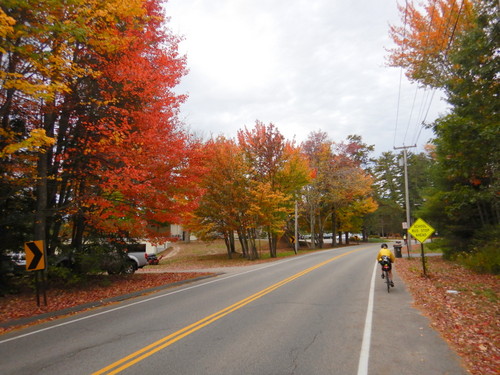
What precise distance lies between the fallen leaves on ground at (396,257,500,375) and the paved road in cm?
33

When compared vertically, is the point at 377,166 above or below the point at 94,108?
above

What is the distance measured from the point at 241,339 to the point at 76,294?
833cm

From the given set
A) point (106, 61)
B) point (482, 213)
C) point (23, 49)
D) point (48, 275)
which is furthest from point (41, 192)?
point (482, 213)

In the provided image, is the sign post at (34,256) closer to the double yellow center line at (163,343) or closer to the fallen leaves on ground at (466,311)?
the double yellow center line at (163,343)

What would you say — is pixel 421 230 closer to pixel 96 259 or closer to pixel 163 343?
pixel 163 343

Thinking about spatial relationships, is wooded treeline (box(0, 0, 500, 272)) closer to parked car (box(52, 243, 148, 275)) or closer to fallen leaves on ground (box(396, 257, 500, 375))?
parked car (box(52, 243, 148, 275))

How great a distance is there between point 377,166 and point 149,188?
6780cm

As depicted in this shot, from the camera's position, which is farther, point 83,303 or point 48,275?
point 48,275

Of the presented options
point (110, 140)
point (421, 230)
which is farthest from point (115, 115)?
point (421, 230)

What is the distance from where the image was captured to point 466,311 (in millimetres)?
7625

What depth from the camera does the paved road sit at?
15.0 feet

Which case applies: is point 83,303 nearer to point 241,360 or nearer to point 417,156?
point 241,360

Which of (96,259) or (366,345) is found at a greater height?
(96,259)

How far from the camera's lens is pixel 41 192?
10.9 m
